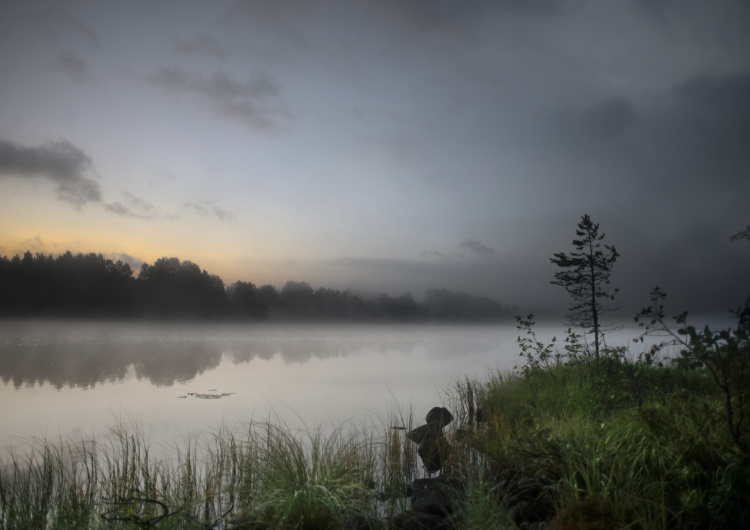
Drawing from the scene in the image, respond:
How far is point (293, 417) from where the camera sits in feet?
42.7

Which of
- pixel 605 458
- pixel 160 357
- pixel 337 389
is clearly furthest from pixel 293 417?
pixel 160 357

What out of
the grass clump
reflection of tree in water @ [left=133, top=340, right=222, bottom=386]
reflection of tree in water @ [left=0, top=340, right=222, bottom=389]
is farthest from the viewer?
reflection of tree in water @ [left=133, top=340, right=222, bottom=386]

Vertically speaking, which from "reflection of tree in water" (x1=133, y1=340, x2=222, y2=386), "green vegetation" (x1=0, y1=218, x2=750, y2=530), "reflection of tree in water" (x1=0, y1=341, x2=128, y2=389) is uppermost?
"green vegetation" (x1=0, y1=218, x2=750, y2=530)

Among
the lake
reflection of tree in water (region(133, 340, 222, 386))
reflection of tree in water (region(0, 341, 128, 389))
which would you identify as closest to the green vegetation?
the lake

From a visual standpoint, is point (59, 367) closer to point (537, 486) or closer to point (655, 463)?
point (537, 486)

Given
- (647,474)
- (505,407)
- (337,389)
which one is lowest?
(337,389)

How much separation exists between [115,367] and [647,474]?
1023 inches

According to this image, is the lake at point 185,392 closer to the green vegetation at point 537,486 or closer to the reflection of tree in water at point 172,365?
the reflection of tree in water at point 172,365

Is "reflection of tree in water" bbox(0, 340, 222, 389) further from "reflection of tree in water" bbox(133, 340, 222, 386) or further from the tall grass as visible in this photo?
the tall grass

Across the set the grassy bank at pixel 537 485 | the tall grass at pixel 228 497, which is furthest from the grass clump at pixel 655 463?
the tall grass at pixel 228 497

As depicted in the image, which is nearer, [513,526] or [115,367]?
[513,526]

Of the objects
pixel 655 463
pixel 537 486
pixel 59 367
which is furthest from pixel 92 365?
pixel 655 463

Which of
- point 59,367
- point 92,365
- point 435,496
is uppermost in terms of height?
point 435,496

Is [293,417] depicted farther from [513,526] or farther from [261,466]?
[513,526]
